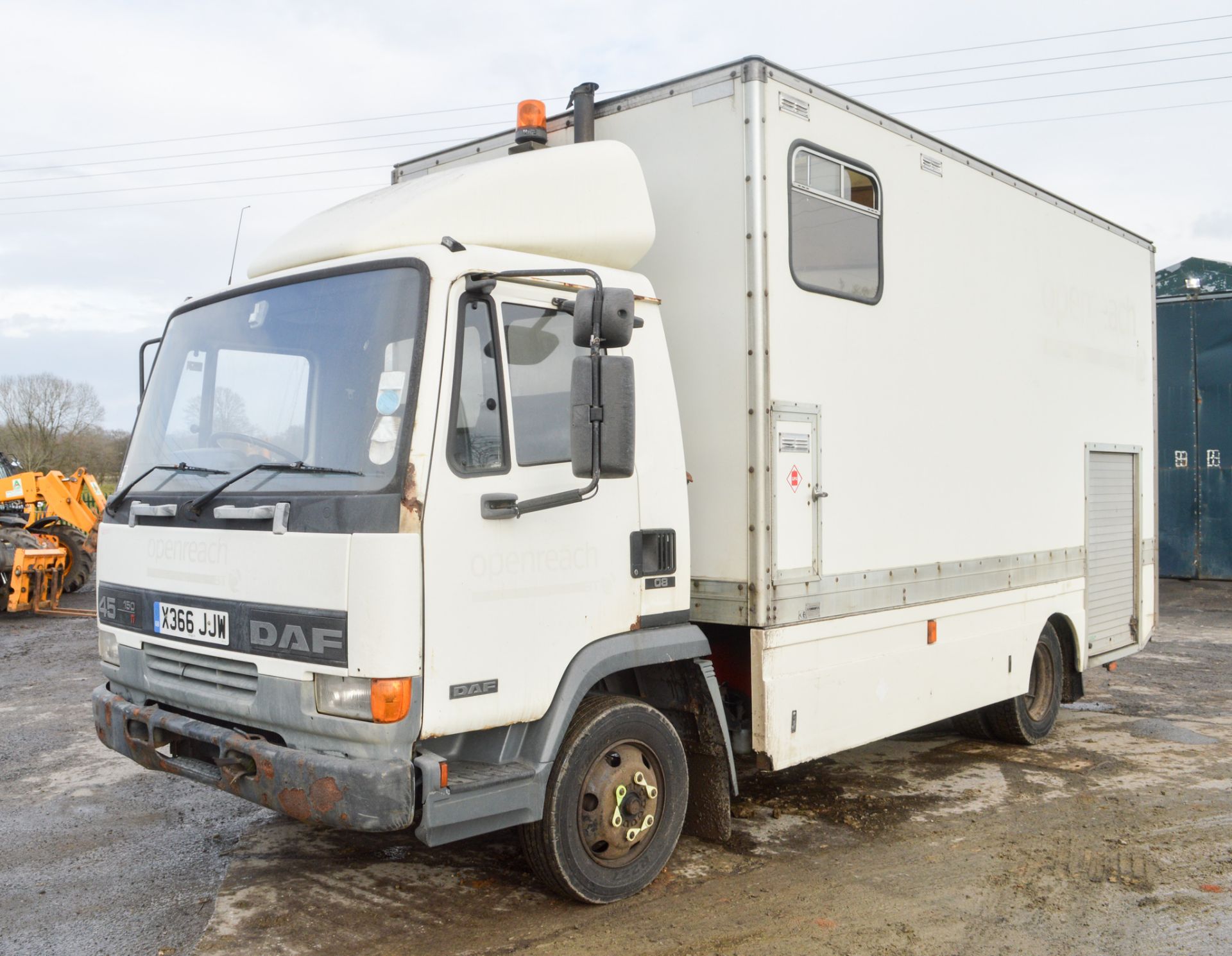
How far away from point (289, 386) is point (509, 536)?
1.02m

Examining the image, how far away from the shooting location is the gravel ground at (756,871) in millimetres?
4191

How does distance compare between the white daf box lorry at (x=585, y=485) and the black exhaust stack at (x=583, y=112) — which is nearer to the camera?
the white daf box lorry at (x=585, y=485)

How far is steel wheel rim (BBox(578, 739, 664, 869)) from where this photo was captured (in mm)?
4352

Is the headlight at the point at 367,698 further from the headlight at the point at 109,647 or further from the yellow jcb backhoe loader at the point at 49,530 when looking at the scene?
the yellow jcb backhoe loader at the point at 49,530

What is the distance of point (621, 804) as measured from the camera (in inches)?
175

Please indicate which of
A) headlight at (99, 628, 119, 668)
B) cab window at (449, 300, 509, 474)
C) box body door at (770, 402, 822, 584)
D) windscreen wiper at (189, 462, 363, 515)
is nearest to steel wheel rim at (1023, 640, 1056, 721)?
box body door at (770, 402, 822, 584)

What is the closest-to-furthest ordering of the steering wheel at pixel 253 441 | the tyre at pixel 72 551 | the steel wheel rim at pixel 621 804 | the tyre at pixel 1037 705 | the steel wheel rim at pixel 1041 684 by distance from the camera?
the steering wheel at pixel 253 441 → the steel wheel rim at pixel 621 804 → the tyre at pixel 1037 705 → the steel wheel rim at pixel 1041 684 → the tyre at pixel 72 551

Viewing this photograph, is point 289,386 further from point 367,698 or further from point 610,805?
point 610,805

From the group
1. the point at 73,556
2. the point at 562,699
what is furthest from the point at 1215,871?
the point at 73,556

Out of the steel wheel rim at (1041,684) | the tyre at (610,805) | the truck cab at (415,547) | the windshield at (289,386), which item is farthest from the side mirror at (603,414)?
the steel wheel rim at (1041,684)

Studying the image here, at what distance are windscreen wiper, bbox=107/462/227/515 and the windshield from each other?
0.08 ft

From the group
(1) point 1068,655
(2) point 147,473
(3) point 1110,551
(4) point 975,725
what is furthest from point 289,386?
(3) point 1110,551

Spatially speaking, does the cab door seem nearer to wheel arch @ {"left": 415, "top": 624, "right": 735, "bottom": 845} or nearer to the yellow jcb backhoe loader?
wheel arch @ {"left": 415, "top": 624, "right": 735, "bottom": 845}

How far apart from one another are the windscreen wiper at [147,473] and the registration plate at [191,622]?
0.53 m
